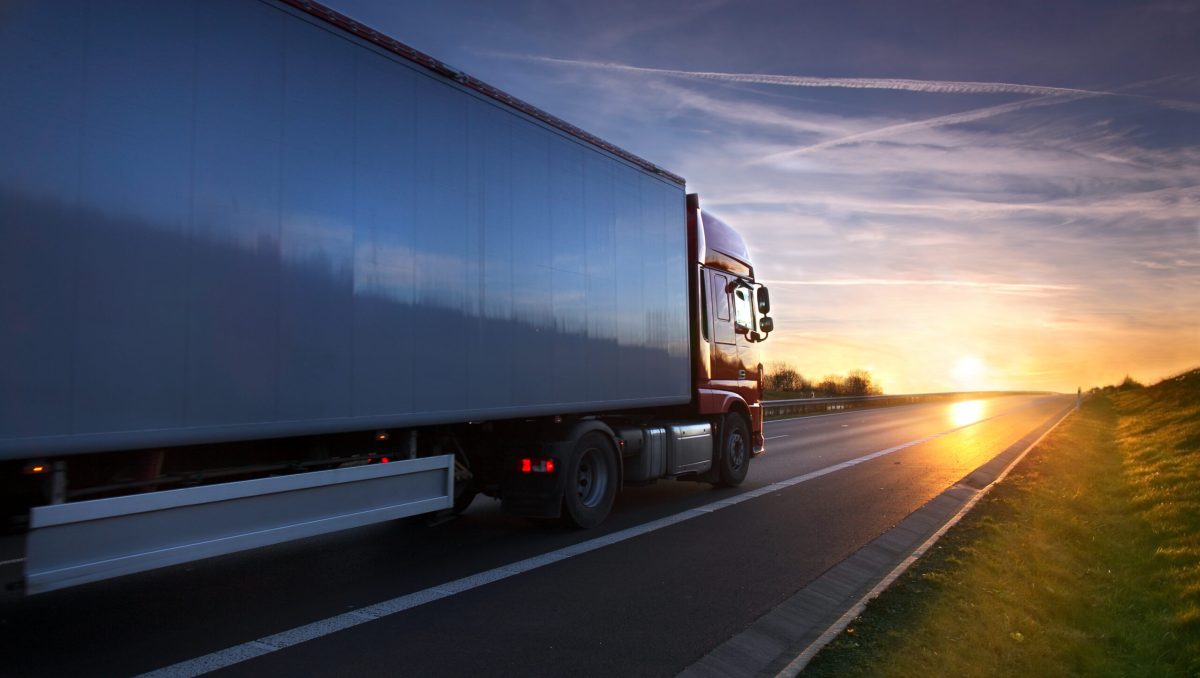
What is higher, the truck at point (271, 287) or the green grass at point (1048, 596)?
the truck at point (271, 287)

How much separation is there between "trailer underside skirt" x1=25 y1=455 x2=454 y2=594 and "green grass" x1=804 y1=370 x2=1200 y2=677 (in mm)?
3012

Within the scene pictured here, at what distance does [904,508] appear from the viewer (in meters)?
9.70

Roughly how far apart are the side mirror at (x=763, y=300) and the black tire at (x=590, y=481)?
438 centimetres

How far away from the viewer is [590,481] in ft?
26.1

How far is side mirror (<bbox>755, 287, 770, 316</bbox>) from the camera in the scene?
456 inches

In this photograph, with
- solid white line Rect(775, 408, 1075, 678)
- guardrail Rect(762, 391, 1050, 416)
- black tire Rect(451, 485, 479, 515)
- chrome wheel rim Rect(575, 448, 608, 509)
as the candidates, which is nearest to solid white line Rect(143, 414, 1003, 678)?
chrome wheel rim Rect(575, 448, 608, 509)

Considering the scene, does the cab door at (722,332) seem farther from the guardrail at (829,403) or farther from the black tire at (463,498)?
the guardrail at (829,403)

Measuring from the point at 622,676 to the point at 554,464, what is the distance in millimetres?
3198

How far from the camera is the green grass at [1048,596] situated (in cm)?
441

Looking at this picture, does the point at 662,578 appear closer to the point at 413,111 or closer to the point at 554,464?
the point at 554,464

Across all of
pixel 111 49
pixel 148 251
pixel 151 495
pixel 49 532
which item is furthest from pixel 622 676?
pixel 111 49

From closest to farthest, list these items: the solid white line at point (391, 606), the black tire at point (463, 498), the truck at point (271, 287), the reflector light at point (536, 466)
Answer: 1. the truck at point (271, 287)
2. the solid white line at point (391, 606)
3. the reflector light at point (536, 466)
4. the black tire at point (463, 498)

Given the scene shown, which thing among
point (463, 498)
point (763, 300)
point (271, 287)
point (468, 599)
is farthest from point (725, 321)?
point (271, 287)

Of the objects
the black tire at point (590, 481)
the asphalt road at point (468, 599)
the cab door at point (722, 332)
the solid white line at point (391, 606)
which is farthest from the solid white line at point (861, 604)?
the cab door at point (722, 332)
